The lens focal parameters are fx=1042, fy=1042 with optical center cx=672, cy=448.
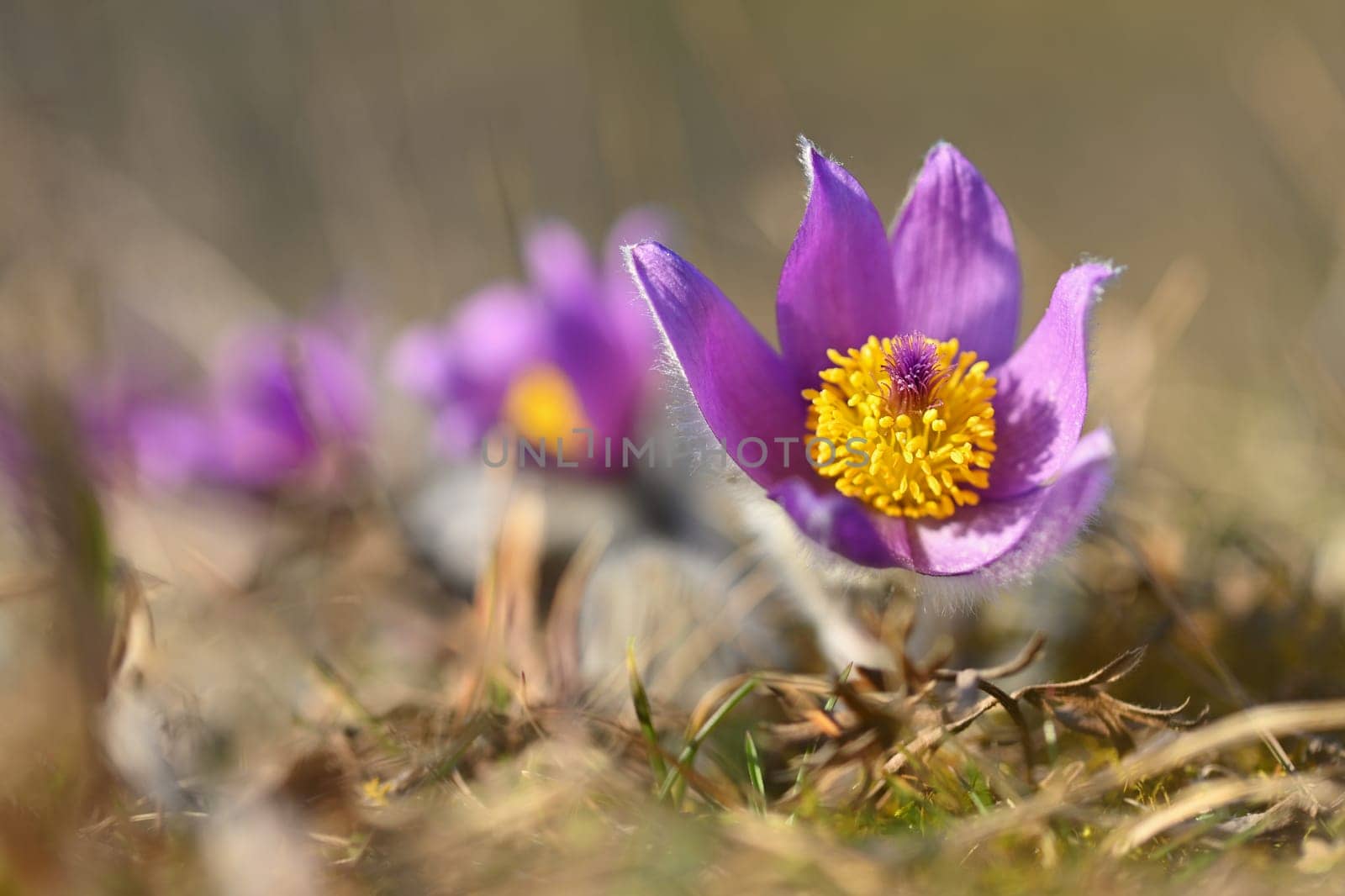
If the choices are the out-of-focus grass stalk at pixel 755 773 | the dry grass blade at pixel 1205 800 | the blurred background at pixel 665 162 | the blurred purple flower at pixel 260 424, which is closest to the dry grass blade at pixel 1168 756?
the dry grass blade at pixel 1205 800

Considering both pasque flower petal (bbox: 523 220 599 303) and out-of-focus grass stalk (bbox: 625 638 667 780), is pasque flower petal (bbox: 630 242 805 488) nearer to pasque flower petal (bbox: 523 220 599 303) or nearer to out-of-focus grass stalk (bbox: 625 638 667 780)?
out-of-focus grass stalk (bbox: 625 638 667 780)

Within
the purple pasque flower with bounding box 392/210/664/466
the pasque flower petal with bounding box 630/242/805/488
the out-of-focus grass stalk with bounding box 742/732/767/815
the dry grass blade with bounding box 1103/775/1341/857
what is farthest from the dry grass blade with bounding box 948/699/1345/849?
the purple pasque flower with bounding box 392/210/664/466

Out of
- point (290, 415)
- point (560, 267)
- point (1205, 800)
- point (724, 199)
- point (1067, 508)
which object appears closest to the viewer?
point (1205, 800)

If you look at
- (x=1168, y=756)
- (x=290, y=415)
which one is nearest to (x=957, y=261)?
(x=1168, y=756)

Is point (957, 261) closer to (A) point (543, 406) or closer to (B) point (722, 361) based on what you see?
(B) point (722, 361)

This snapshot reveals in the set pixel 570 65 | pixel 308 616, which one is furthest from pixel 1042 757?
pixel 570 65

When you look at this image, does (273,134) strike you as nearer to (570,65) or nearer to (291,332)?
(570,65)

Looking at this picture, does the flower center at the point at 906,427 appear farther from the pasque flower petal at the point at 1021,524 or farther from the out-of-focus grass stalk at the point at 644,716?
the out-of-focus grass stalk at the point at 644,716
